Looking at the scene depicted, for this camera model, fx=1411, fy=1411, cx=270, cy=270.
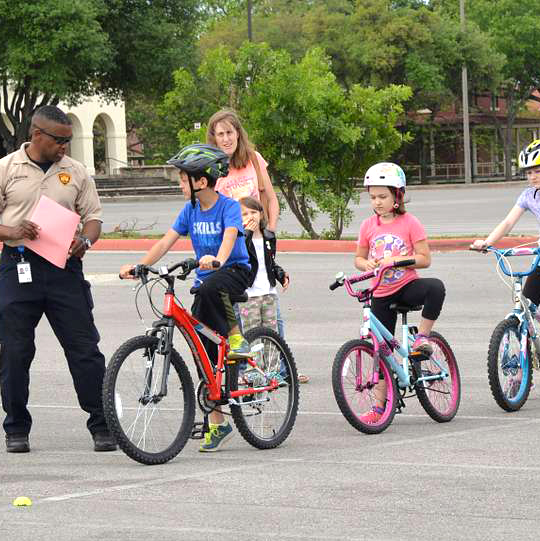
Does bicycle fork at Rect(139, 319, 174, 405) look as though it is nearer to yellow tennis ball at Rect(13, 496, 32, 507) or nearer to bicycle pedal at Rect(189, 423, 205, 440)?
bicycle pedal at Rect(189, 423, 205, 440)

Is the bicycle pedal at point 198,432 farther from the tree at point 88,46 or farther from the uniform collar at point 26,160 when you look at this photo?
the tree at point 88,46

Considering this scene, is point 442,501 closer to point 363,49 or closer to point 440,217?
point 440,217

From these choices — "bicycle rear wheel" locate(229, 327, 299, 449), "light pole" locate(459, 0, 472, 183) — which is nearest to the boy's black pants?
"bicycle rear wheel" locate(229, 327, 299, 449)

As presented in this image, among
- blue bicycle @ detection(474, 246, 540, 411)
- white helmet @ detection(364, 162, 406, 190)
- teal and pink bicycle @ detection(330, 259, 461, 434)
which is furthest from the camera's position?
blue bicycle @ detection(474, 246, 540, 411)

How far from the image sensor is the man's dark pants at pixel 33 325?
25.4 feet

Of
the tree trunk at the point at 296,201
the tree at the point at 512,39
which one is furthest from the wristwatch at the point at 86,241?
the tree at the point at 512,39

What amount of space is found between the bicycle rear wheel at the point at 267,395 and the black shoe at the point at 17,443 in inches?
47.6

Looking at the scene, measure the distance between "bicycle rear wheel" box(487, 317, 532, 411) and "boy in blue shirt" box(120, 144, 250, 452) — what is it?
5.82 feet

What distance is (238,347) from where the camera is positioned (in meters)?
7.61

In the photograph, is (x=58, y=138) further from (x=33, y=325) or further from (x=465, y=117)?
(x=465, y=117)

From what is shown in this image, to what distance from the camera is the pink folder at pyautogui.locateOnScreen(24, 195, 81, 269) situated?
7.62m

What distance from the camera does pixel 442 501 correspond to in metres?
6.20

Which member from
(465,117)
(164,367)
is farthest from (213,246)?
(465,117)

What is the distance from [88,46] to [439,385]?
118ft
